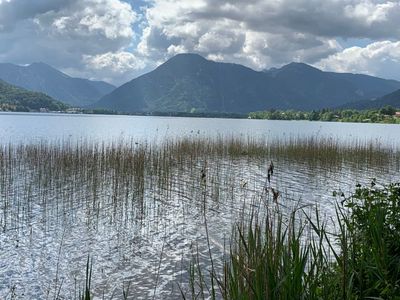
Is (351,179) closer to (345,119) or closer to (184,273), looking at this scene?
(184,273)

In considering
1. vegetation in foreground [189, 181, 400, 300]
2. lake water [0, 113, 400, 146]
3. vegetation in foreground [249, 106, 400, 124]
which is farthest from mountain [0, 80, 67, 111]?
vegetation in foreground [189, 181, 400, 300]

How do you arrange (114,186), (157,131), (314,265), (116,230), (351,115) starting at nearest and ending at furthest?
1. (314,265)
2. (116,230)
3. (114,186)
4. (157,131)
5. (351,115)

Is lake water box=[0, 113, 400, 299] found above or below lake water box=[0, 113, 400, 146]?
below

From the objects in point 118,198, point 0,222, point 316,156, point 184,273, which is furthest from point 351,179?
point 0,222

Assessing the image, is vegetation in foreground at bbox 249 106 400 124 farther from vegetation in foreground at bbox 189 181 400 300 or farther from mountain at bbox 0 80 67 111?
vegetation in foreground at bbox 189 181 400 300

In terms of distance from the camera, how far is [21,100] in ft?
466

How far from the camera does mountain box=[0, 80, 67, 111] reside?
140 metres

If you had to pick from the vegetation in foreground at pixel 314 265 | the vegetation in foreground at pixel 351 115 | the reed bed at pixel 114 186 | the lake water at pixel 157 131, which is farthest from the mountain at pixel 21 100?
the vegetation in foreground at pixel 314 265

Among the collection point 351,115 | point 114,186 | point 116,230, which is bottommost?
point 116,230

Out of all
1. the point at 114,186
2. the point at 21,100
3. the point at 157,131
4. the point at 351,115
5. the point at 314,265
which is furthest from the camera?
the point at 21,100

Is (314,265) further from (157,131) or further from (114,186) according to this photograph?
(157,131)

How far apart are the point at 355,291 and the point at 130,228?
634 centimetres

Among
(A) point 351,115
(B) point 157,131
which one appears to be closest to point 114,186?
(B) point 157,131

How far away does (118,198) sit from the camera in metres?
12.0
